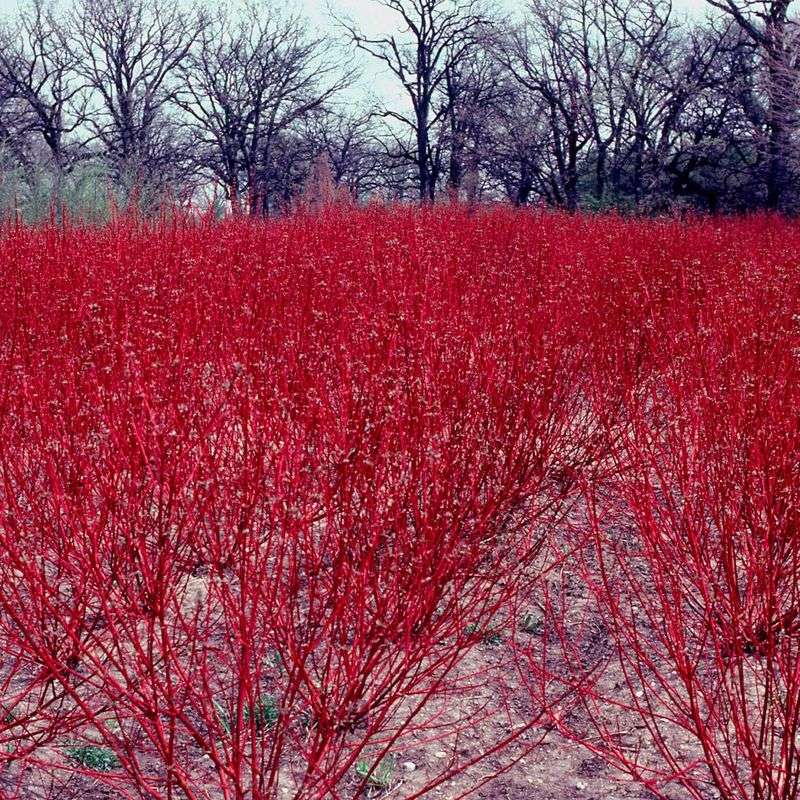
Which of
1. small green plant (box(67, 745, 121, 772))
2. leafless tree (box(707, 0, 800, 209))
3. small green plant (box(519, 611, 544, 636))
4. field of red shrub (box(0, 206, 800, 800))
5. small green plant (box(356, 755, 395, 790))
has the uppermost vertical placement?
leafless tree (box(707, 0, 800, 209))

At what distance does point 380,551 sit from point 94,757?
1285mm

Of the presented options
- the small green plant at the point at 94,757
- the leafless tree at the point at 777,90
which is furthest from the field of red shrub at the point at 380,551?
the leafless tree at the point at 777,90

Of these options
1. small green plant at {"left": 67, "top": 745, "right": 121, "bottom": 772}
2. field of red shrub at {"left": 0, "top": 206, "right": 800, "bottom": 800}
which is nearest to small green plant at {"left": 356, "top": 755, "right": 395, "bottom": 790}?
field of red shrub at {"left": 0, "top": 206, "right": 800, "bottom": 800}

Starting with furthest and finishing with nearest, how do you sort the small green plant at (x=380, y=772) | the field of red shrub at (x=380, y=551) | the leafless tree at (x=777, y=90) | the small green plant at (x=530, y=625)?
the leafless tree at (x=777, y=90)
the small green plant at (x=530, y=625)
the small green plant at (x=380, y=772)
the field of red shrub at (x=380, y=551)

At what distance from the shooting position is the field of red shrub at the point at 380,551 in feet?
6.79

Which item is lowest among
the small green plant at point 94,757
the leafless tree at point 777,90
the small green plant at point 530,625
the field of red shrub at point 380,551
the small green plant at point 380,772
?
the small green plant at point 380,772

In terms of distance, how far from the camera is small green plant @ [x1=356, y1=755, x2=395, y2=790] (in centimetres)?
238

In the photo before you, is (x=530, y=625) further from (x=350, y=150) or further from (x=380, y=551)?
(x=350, y=150)

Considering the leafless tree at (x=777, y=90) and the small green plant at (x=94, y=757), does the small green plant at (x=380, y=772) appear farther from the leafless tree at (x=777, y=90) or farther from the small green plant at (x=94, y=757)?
the leafless tree at (x=777, y=90)

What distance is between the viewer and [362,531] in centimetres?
250

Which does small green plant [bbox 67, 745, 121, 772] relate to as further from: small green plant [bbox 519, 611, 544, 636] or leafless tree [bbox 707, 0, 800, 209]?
leafless tree [bbox 707, 0, 800, 209]

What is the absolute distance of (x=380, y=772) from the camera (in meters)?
2.43

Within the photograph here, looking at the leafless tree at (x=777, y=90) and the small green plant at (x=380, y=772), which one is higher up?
the leafless tree at (x=777, y=90)

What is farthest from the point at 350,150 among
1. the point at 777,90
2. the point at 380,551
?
the point at 380,551
